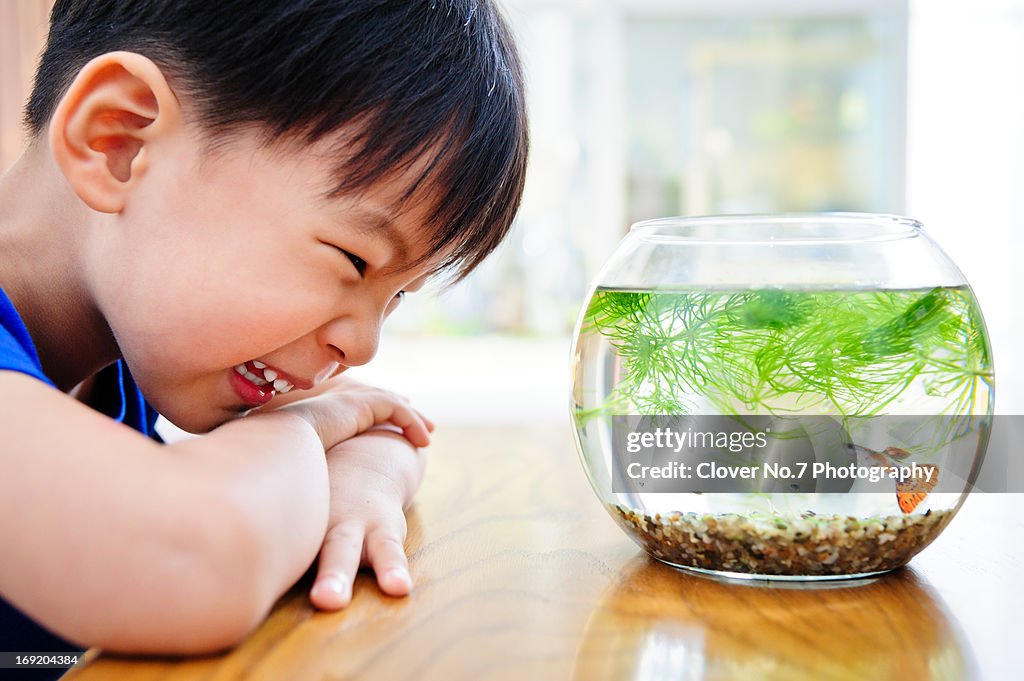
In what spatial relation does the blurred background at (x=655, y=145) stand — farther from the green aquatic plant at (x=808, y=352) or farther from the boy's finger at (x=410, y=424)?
the green aquatic plant at (x=808, y=352)

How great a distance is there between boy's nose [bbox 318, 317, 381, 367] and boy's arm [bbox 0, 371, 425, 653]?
28 cm

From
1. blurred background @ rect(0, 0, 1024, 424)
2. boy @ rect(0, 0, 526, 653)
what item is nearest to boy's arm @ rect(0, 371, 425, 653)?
boy @ rect(0, 0, 526, 653)

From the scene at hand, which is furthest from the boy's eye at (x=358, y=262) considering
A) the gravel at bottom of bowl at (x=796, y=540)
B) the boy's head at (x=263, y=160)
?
the gravel at bottom of bowl at (x=796, y=540)

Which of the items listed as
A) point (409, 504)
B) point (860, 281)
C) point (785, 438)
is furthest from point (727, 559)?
point (409, 504)

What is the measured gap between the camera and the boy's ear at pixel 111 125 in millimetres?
760

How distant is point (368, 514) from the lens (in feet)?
2.35

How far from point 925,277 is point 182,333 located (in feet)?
1.98

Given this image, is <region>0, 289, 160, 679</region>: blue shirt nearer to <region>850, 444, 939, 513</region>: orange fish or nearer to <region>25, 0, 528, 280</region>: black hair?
<region>25, 0, 528, 280</region>: black hair

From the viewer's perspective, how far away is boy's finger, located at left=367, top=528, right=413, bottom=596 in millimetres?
592

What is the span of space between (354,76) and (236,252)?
0.58 ft

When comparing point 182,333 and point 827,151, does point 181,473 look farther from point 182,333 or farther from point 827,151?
point 827,151

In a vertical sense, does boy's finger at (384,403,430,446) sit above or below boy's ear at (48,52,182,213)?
below

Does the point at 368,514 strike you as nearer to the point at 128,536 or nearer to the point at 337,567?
the point at 337,567

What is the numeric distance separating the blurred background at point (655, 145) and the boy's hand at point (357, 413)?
103 inches
